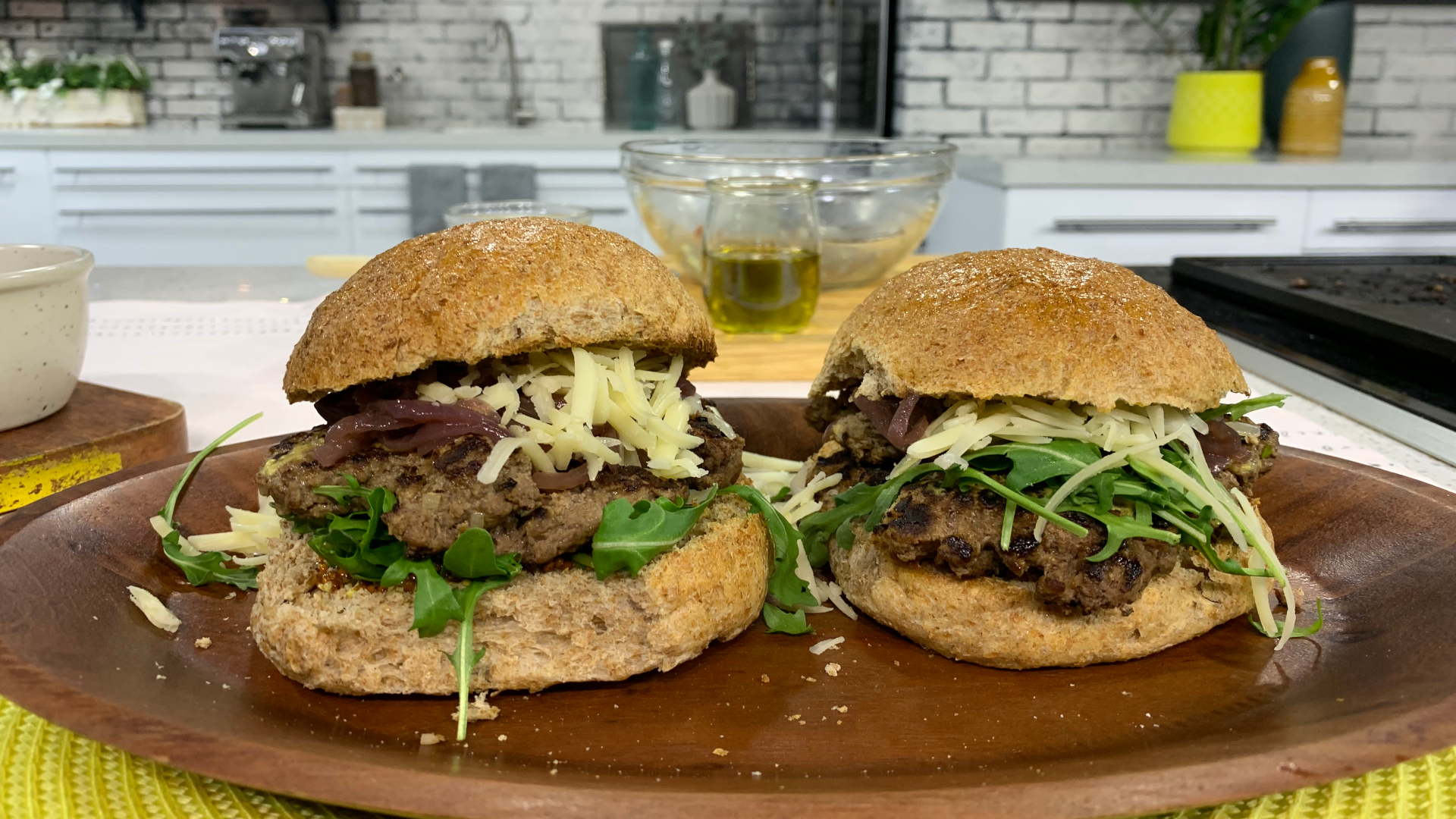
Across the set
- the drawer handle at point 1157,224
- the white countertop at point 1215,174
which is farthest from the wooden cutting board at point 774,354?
the drawer handle at point 1157,224

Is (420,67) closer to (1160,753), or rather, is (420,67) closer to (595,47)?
(595,47)

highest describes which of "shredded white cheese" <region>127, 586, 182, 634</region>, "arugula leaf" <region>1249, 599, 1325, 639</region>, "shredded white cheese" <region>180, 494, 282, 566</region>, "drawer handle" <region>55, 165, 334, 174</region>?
"drawer handle" <region>55, 165, 334, 174</region>

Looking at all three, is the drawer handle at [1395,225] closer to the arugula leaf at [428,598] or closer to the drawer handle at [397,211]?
the drawer handle at [397,211]

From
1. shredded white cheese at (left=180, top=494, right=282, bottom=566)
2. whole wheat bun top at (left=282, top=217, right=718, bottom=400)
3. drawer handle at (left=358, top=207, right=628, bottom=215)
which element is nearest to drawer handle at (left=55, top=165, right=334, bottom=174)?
drawer handle at (left=358, top=207, right=628, bottom=215)

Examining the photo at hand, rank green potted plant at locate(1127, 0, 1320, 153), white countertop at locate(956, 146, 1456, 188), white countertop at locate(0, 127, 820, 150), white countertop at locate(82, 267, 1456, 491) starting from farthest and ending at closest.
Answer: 1. white countertop at locate(0, 127, 820, 150)
2. green potted plant at locate(1127, 0, 1320, 153)
3. white countertop at locate(956, 146, 1456, 188)
4. white countertop at locate(82, 267, 1456, 491)

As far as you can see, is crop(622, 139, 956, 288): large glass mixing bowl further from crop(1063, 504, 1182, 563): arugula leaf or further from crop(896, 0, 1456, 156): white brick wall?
crop(896, 0, 1456, 156): white brick wall
